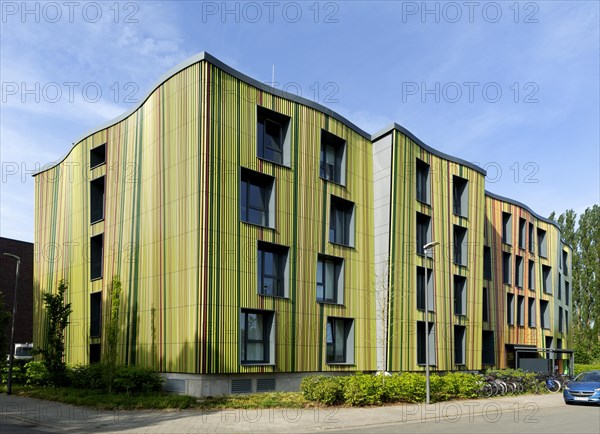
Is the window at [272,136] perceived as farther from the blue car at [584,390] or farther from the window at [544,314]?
the window at [544,314]

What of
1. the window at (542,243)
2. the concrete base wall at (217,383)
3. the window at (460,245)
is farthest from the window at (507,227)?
the concrete base wall at (217,383)

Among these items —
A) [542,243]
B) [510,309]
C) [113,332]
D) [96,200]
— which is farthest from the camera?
[542,243]

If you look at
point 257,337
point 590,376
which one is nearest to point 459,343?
point 590,376

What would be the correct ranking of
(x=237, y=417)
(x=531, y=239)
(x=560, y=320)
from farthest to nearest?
(x=560, y=320)
(x=531, y=239)
(x=237, y=417)

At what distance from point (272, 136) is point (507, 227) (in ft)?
76.9

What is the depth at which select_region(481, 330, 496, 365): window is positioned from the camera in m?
38.9

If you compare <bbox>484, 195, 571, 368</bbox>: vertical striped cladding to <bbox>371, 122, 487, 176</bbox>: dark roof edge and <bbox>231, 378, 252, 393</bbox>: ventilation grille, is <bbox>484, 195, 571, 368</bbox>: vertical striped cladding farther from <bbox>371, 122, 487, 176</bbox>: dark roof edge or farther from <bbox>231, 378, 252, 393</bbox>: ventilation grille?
<bbox>231, 378, 252, 393</bbox>: ventilation grille

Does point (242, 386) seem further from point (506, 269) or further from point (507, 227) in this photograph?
point (507, 227)

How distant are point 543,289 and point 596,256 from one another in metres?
19.7

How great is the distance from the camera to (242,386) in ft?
74.4

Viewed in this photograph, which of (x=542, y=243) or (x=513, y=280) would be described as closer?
(x=513, y=280)

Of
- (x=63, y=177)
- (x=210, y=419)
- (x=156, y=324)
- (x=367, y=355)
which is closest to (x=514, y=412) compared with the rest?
(x=367, y=355)

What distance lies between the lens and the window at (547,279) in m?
46.8

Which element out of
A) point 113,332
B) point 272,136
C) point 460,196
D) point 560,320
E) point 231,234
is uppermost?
point 272,136
